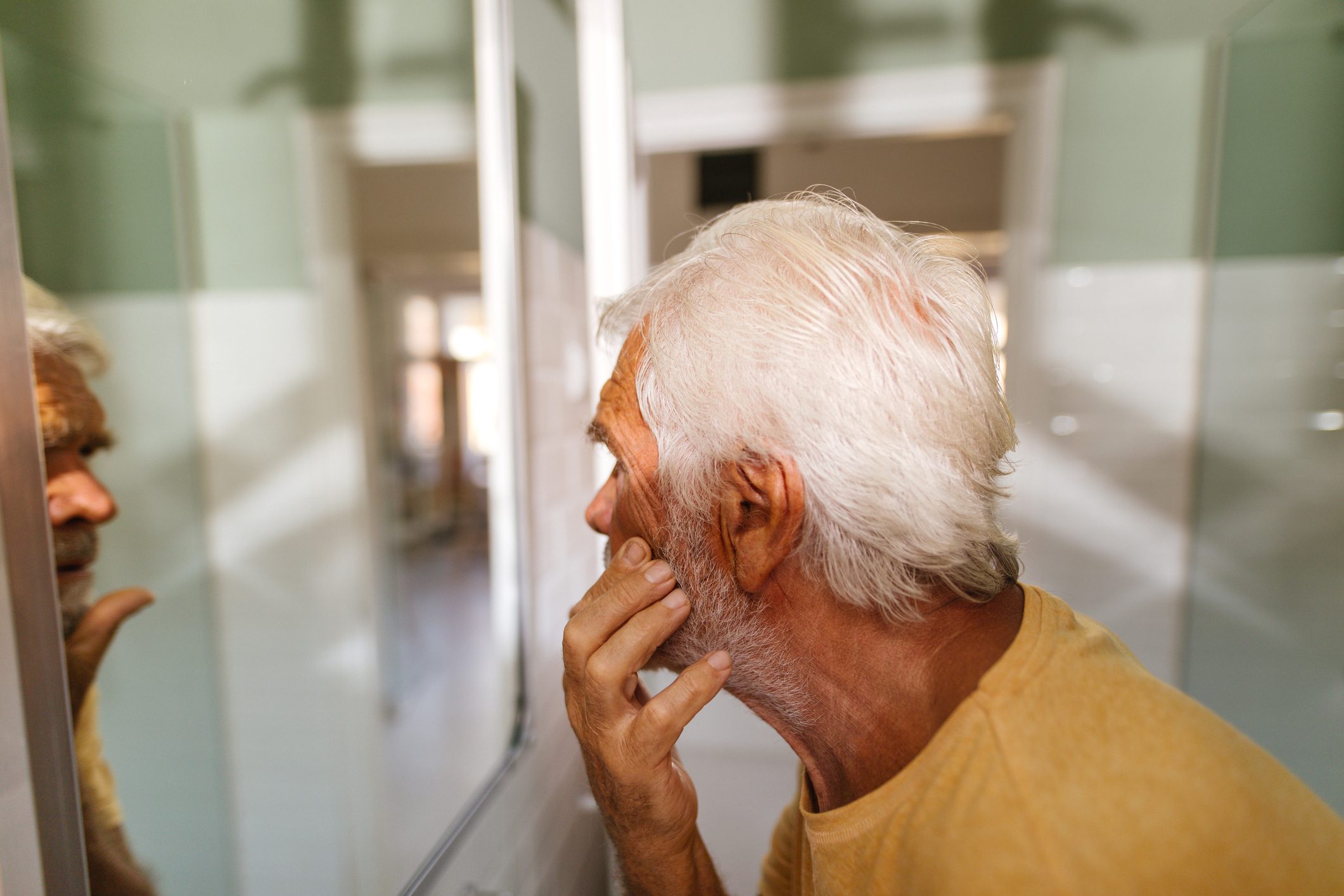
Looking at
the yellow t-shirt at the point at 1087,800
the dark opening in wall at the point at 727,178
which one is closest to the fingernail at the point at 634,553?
the yellow t-shirt at the point at 1087,800

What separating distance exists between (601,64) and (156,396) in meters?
1.45

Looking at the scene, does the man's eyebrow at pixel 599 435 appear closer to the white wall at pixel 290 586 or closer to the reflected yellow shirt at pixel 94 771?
the white wall at pixel 290 586

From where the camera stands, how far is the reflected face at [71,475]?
16.7 inches

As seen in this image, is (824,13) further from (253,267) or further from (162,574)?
(162,574)

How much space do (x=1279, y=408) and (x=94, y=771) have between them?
2055 millimetres

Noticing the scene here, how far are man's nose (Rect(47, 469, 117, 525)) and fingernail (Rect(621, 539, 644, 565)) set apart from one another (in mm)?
422

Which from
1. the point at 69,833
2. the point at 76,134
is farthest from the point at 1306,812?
the point at 76,134

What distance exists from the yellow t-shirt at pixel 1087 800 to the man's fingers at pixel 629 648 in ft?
0.79

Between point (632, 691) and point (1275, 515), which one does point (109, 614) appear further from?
point (1275, 515)

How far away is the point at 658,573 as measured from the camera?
655mm

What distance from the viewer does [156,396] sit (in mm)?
517

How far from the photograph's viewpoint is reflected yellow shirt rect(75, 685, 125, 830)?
1.46ft

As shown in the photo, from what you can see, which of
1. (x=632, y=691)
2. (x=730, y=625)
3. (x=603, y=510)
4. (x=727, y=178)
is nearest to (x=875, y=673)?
(x=730, y=625)

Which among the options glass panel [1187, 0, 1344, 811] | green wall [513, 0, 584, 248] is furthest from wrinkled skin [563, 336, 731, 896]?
glass panel [1187, 0, 1344, 811]
